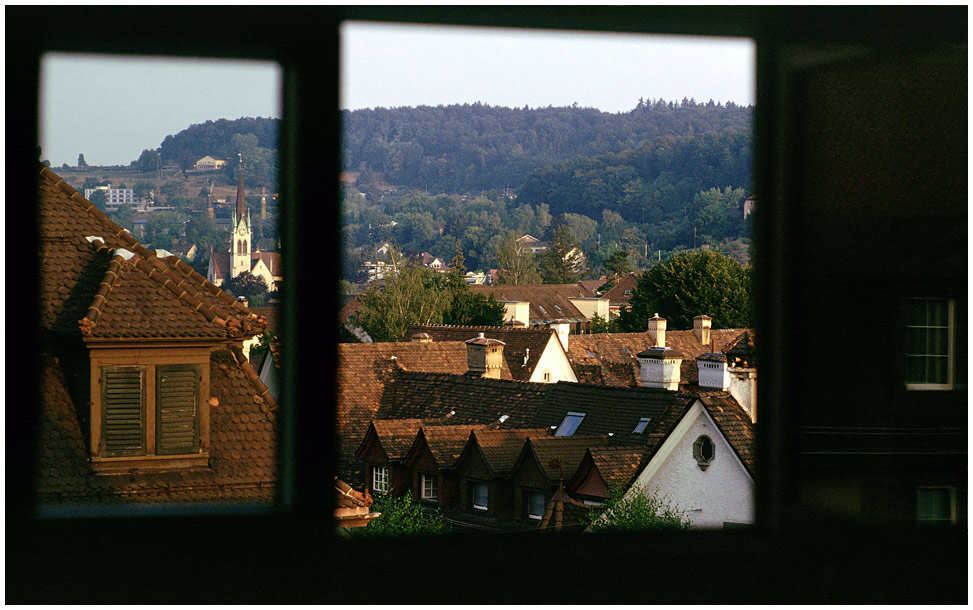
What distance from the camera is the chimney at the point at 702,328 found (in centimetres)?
1364

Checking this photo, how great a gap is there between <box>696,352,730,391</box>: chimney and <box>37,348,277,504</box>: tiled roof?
5734 mm

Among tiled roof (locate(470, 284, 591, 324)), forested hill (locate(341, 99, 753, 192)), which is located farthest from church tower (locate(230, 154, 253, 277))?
tiled roof (locate(470, 284, 591, 324))

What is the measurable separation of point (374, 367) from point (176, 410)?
8.33m

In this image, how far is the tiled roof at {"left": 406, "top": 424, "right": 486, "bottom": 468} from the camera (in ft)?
24.2

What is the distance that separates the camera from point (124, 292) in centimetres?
242

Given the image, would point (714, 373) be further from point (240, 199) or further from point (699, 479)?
point (240, 199)

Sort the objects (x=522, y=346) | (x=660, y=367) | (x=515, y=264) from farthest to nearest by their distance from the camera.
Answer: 1. (x=515, y=264)
2. (x=522, y=346)
3. (x=660, y=367)

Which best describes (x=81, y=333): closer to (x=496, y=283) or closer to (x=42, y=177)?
(x=42, y=177)

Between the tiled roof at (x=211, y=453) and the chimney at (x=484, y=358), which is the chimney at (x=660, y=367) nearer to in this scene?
the chimney at (x=484, y=358)

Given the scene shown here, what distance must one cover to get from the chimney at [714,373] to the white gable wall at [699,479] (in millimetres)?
2053

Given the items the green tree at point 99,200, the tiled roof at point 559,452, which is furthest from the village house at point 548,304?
the green tree at point 99,200

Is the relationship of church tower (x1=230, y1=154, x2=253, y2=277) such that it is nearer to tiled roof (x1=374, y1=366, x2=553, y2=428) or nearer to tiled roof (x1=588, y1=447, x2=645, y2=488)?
tiled roof (x1=588, y1=447, x2=645, y2=488)

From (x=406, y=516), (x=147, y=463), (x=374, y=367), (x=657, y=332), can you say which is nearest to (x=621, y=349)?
(x=657, y=332)

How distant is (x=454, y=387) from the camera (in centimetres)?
996
